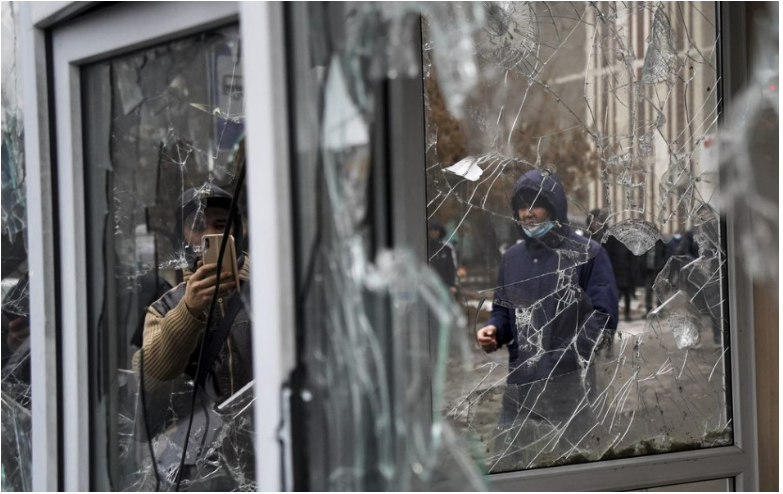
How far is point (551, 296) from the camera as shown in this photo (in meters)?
2.20

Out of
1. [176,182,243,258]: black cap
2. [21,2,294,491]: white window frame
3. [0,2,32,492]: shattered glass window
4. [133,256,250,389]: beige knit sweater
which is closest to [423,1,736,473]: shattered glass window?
[176,182,243,258]: black cap

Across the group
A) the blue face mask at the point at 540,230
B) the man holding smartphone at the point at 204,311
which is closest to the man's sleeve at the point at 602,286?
the blue face mask at the point at 540,230

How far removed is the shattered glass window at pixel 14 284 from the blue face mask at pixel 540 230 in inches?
48.3

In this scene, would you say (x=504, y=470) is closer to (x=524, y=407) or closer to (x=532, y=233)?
(x=524, y=407)

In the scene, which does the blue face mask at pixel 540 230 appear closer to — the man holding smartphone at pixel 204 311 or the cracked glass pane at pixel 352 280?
the man holding smartphone at pixel 204 311

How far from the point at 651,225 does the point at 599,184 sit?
0.63 feet

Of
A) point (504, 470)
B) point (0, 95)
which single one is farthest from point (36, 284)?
point (504, 470)

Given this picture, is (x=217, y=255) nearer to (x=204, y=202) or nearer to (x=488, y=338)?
(x=204, y=202)

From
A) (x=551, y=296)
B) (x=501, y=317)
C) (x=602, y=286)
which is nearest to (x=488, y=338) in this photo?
(x=501, y=317)

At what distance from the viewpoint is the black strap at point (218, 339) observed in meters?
1.91

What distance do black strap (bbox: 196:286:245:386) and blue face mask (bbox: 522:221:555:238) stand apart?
0.78 m

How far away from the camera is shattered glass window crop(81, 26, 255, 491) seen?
5.02 ft

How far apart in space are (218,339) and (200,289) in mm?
128

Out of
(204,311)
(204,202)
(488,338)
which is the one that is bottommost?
(488,338)
